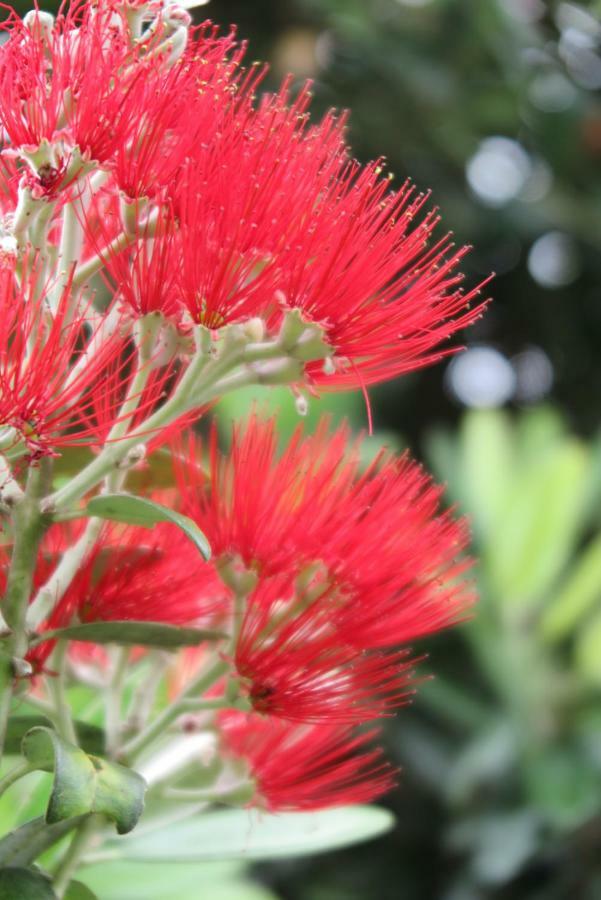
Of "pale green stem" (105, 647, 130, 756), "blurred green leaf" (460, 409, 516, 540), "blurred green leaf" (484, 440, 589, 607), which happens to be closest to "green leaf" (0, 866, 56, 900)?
"pale green stem" (105, 647, 130, 756)

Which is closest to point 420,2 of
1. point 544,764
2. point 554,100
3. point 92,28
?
point 554,100

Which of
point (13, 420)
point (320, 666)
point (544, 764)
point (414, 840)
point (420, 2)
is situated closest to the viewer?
point (13, 420)

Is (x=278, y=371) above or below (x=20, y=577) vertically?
above

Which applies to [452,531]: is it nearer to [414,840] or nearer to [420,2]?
[414,840]

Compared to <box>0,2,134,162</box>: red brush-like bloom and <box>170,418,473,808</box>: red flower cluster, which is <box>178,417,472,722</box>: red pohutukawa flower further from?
<box>0,2,134,162</box>: red brush-like bloom

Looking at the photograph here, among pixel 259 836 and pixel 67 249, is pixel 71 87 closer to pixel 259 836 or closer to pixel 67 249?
pixel 67 249

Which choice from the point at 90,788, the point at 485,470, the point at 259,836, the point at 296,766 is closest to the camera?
the point at 90,788

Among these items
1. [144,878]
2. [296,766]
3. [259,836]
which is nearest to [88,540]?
[296,766]

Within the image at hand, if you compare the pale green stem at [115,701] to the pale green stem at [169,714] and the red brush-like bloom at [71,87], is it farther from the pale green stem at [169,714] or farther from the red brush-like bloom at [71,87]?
the red brush-like bloom at [71,87]
